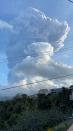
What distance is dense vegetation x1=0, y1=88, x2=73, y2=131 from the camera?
40.0 meters

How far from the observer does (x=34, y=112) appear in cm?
4362

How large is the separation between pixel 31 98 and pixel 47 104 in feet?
9.67

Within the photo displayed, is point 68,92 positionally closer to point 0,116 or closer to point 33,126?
point 0,116

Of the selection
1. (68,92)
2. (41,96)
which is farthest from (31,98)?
(68,92)

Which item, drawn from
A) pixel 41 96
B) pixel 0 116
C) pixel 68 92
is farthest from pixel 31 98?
pixel 68 92

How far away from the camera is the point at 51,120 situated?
4256 centimetres

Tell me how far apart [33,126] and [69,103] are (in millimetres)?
13129

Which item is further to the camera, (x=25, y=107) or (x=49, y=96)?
(x=49, y=96)

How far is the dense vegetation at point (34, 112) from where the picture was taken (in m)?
40.0

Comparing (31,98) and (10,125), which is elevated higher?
(31,98)

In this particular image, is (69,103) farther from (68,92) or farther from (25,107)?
(25,107)

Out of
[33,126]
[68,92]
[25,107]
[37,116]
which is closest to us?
[33,126]

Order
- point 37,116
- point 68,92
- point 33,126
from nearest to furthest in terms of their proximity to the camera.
Answer: 1. point 33,126
2. point 37,116
3. point 68,92

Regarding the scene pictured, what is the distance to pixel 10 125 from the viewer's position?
42438 mm
